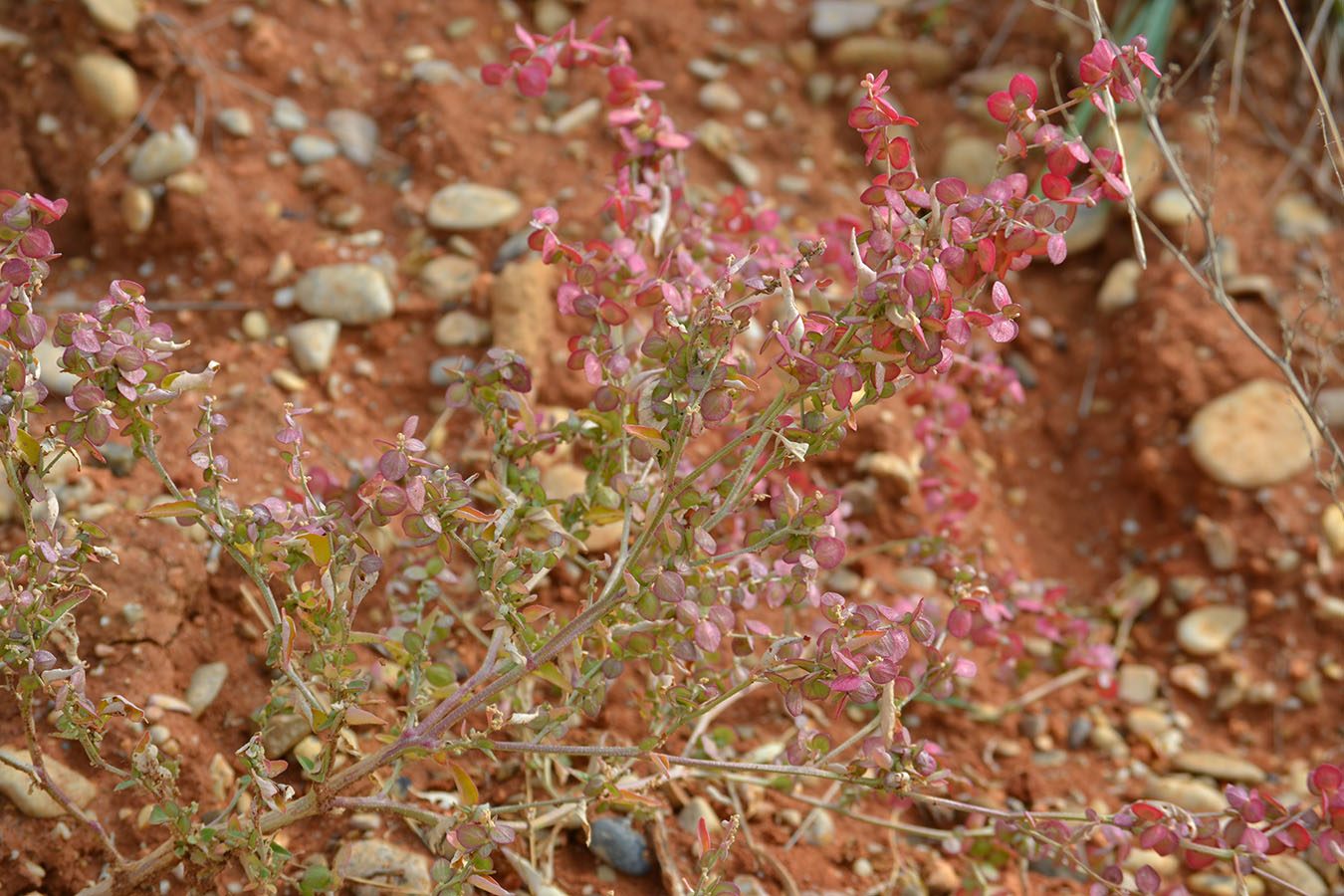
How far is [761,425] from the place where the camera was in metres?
1.46

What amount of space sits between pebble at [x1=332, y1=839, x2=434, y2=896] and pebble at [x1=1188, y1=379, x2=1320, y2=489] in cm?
198

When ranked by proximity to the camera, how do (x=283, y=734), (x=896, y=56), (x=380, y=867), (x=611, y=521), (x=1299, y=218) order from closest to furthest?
(x=611, y=521)
(x=380, y=867)
(x=283, y=734)
(x=1299, y=218)
(x=896, y=56)

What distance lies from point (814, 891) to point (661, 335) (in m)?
1.10

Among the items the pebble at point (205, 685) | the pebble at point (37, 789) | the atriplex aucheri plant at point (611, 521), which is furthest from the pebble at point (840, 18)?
the pebble at point (37, 789)

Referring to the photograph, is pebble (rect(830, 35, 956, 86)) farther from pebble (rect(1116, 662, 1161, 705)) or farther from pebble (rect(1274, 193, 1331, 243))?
pebble (rect(1116, 662, 1161, 705))

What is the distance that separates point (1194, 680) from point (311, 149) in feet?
7.94

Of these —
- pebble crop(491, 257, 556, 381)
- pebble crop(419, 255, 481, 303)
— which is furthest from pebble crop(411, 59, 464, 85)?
pebble crop(491, 257, 556, 381)

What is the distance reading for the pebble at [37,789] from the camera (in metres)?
1.81

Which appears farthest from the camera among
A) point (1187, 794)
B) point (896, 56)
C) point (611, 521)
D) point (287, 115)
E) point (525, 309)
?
point (896, 56)

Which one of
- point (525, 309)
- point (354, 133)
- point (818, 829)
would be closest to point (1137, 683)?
point (818, 829)

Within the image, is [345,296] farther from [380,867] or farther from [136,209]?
[380,867]

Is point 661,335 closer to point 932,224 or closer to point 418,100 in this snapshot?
point 932,224

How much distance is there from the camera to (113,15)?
2.83 meters

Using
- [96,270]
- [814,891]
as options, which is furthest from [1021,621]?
[96,270]
